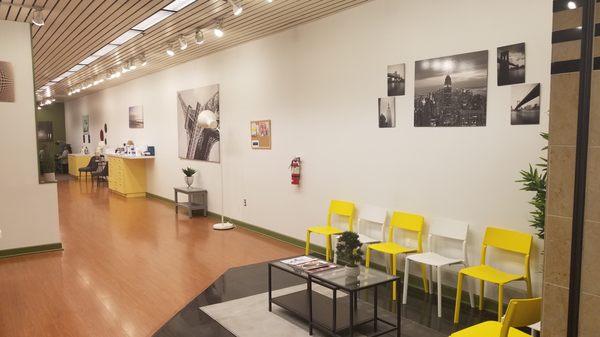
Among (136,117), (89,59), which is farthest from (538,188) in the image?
(136,117)

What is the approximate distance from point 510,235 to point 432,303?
1.03 m

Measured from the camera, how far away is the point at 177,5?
5.28m

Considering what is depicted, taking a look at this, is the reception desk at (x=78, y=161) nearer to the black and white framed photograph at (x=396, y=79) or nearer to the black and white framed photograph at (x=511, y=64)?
the black and white framed photograph at (x=396, y=79)

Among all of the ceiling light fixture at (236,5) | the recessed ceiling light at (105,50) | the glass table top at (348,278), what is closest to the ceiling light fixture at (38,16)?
the recessed ceiling light at (105,50)

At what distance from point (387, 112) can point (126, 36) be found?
428 centimetres

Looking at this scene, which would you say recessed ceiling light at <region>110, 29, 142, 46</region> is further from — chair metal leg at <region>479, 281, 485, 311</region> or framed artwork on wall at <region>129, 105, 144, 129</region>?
chair metal leg at <region>479, 281, 485, 311</region>

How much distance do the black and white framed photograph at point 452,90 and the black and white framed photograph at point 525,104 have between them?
277mm

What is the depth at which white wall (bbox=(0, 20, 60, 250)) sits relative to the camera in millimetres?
6141

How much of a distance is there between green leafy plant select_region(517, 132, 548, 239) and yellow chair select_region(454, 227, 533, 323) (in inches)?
7.6

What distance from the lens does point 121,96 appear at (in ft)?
43.5

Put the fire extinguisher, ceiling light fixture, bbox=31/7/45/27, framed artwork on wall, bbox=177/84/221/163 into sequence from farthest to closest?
framed artwork on wall, bbox=177/84/221/163 < the fire extinguisher < ceiling light fixture, bbox=31/7/45/27

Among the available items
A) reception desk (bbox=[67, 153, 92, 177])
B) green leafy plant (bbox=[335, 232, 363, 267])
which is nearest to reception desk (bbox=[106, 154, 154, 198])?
reception desk (bbox=[67, 153, 92, 177])

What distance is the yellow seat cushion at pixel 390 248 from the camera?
4625 mm

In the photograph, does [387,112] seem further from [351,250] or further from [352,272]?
[352,272]
